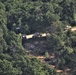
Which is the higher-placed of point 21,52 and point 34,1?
point 34,1

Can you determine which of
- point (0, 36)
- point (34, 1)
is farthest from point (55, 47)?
point (34, 1)

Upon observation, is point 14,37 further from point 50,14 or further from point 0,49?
point 50,14

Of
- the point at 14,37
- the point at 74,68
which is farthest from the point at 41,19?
the point at 74,68

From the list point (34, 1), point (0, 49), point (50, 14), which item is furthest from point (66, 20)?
point (0, 49)

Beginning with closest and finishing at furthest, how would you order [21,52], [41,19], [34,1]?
1. [21,52]
2. [41,19]
3. [34,1]

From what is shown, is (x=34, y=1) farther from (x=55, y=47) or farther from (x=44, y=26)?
Answer: (x=55, y=47)

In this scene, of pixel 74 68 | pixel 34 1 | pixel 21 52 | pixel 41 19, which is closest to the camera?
pixel 74 68

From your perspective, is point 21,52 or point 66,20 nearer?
point 21,52

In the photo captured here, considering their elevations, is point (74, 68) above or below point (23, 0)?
below

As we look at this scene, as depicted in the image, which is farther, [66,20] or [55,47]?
[66,20]
